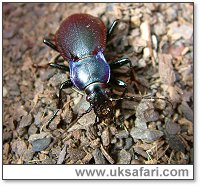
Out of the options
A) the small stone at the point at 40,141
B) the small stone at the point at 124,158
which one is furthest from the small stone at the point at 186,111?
the small stone at the point at 40,141

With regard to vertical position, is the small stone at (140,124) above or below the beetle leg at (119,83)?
below

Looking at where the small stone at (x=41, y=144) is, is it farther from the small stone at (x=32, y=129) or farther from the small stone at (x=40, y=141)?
the small stone at (x=32, y=129)

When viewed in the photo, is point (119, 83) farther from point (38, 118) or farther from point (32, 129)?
point (32, 129)


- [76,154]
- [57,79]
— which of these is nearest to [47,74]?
[57,79]

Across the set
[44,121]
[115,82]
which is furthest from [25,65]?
[115,82]

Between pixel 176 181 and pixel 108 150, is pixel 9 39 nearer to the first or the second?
pixel 108 150

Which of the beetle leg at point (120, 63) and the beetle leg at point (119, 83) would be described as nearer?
the beetle leg at point (119, 83)
